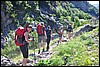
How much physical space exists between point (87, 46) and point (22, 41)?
491 centimetres

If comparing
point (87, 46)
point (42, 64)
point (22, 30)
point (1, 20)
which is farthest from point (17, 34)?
point (1, 20)

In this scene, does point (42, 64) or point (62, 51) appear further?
point (62, 51)

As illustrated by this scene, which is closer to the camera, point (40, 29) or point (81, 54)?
point (81, 54)

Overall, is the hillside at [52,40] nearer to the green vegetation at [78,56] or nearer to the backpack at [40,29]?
the green vegetation at [78,56]

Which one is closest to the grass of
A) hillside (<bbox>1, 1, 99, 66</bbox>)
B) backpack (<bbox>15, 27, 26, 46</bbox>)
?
hillside (<bbox>1, 1, 99, 66</bbox>)

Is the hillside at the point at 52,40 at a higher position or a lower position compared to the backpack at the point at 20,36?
lower

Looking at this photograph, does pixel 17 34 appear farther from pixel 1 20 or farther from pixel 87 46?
pixel 1 20

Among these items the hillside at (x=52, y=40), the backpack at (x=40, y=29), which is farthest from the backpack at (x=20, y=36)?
the backpack at (x=40, y=29)

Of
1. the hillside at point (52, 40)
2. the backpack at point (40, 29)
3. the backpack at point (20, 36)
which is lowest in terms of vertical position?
the hillside at point (52, 40)

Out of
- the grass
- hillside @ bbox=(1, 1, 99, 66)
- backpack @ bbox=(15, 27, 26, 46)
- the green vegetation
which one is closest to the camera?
the grass

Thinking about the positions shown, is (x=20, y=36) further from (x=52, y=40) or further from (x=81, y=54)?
(x=52, y=40)

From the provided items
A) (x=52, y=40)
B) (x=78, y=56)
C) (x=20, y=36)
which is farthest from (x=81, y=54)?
(x=52, y=40)

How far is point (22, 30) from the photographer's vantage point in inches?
559

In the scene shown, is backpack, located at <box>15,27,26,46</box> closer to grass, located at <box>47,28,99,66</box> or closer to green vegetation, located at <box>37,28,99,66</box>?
green vegetation, located at <box>37,28,99,66</box>
